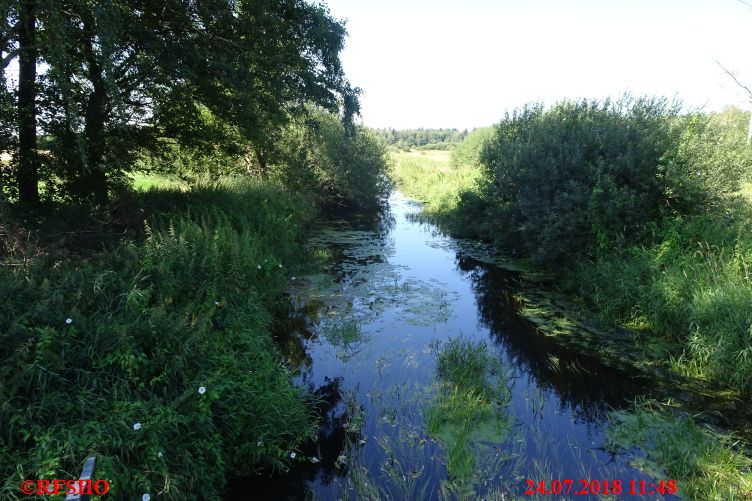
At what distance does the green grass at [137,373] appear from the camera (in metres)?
3.23

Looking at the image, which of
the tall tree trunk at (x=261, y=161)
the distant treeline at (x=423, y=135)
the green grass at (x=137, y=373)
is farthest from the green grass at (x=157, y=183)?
the distant treeline at (x=423, y=135)

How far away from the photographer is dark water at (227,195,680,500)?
13.8 feet

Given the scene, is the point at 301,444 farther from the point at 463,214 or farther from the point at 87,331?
the point at 463,214

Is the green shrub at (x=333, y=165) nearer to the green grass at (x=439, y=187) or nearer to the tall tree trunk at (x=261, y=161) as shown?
the tall tree trunk at (x=261, y=161)

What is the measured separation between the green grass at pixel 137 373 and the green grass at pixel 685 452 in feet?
12.2

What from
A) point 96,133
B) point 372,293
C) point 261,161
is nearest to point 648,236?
point 372,293

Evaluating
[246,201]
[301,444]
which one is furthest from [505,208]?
[301,444]

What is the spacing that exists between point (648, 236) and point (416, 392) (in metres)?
7.29

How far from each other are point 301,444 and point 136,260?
3.37 metres

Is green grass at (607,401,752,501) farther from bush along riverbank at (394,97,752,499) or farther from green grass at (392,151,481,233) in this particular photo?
green grass at (392,151,481,233)

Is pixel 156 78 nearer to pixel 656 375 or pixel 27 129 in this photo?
pixel 27 129

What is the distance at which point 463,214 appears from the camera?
18.0 m

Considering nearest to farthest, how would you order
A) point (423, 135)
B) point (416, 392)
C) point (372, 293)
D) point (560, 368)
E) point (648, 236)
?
point (416, 392) < point (560, 368) < point (648, 236) < point (372, 293) < point (423, 135)

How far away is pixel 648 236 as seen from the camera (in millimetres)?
9719
